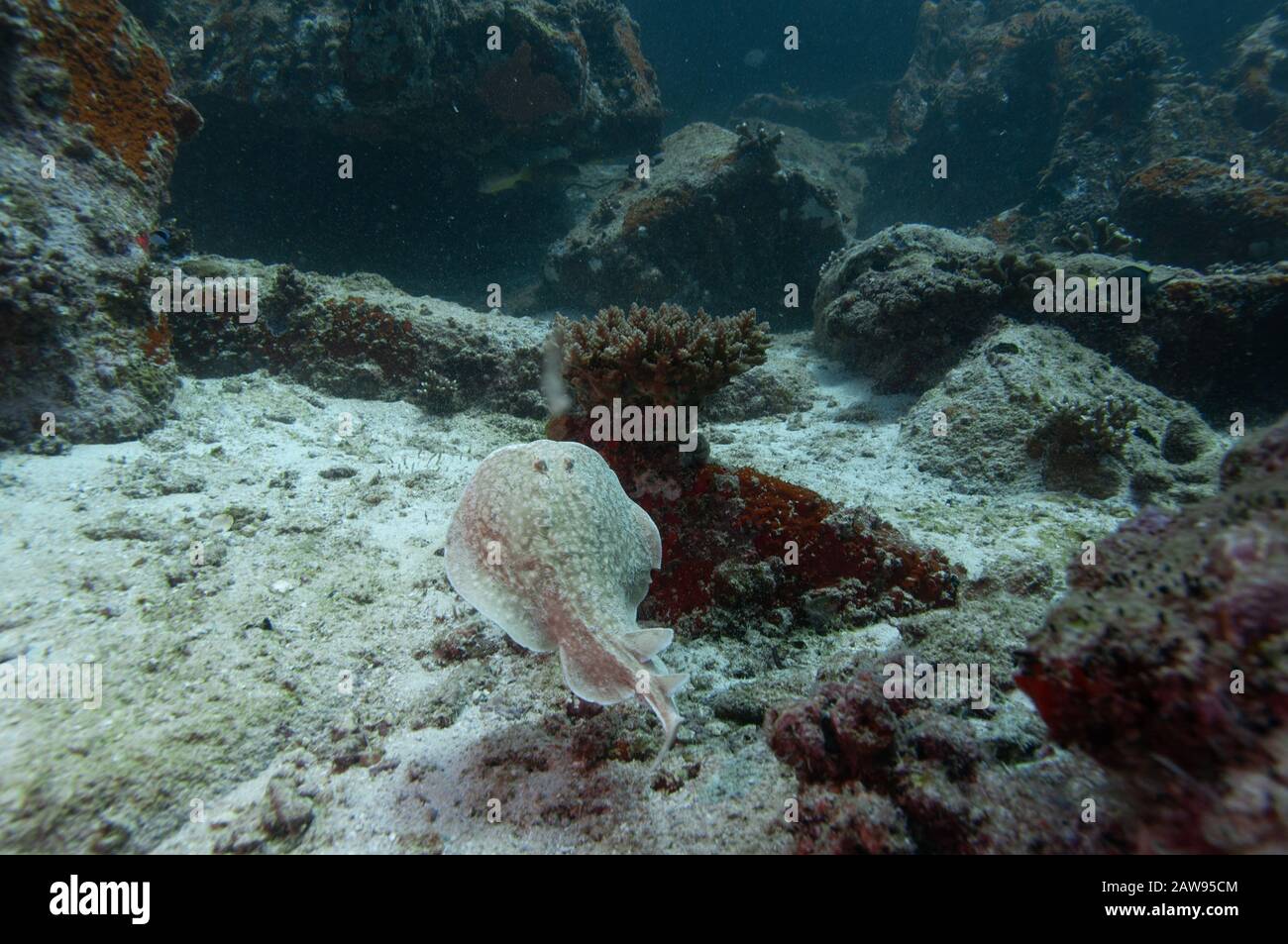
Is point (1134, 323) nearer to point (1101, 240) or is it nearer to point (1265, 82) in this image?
point (1101, 240)

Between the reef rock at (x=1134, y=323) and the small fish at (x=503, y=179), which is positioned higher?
the small fish at (x=503, y=179)

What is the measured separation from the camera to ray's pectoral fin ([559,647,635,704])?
97.6 inches

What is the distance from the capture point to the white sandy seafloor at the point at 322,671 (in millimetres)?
2418

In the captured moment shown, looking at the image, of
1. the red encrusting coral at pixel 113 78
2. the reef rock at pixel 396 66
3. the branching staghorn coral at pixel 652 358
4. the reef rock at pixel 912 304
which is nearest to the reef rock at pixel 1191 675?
the branching staghorn coral at pixel 652 358

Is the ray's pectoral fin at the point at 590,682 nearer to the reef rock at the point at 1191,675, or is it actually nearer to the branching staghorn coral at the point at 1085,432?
the reef rock at the point at 1191,675

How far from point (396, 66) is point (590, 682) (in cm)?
1291

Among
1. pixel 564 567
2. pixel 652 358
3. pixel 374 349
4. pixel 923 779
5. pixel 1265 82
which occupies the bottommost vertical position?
pixel 923 779

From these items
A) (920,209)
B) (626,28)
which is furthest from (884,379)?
(920,209)

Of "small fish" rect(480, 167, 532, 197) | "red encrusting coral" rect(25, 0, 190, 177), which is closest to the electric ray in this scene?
"red encrusting coral" rect(25, 0, 190, 177)

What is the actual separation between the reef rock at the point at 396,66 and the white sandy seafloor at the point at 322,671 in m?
9.12

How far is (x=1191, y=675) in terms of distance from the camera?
1485 mm

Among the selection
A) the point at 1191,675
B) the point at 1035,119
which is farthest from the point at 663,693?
the point at 1035,119

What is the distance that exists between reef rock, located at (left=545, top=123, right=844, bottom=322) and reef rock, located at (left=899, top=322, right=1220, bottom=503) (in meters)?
6.73

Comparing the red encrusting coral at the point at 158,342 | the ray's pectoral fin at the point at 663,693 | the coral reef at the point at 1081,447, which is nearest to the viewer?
the ray's pectoral fin at the point at 663,693
